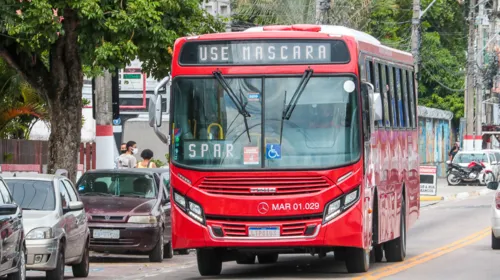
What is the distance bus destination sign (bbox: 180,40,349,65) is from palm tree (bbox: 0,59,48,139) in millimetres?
9495

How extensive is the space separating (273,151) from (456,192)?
34459 mm

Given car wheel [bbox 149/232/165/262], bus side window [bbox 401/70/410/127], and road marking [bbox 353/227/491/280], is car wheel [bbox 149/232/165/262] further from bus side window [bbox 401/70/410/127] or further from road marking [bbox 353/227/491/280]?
bus side window [bbox 401/70/410/127]

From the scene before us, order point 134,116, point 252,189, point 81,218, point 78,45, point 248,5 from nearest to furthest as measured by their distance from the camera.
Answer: point 252,189
point 81,218
point 78,45
point 134,116
point 248,5

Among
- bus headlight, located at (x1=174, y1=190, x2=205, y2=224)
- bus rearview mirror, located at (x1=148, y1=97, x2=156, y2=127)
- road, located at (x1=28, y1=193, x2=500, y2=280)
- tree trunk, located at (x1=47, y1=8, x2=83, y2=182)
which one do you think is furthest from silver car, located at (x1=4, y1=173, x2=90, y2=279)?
tree trunk, located at (x1=47, y1=8, x2=83, y2=182)

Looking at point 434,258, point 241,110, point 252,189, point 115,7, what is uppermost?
point 115,7

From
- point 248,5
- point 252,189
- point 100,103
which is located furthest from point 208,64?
point 248,5

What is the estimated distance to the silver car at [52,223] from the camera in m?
15.4

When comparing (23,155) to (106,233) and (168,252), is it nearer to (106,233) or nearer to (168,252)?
(168,252)

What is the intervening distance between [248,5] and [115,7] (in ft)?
81.8

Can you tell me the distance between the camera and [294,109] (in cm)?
1585

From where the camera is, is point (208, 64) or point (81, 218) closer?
point (208, 64)

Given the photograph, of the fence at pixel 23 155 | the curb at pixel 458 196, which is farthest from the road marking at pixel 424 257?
the curb at pixel 458 196

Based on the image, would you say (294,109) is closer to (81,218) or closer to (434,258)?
(81,218)

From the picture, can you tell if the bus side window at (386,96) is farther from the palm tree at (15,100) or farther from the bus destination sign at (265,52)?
the palm tree at (15,100)
